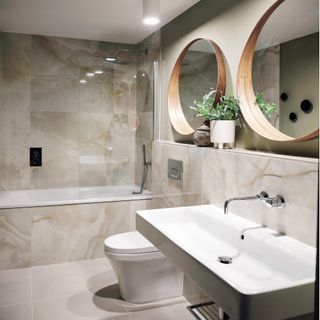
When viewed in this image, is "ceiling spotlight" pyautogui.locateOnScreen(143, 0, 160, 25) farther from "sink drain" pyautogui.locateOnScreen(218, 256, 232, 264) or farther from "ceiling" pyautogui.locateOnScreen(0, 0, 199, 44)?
"sink drain" pyautogui.locateOnScreen(218, 256, 232, 264)

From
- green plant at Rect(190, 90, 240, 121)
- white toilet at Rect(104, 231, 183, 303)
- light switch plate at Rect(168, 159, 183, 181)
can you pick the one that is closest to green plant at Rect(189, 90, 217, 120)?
green plant at Rect(190, 90, 240, 121)

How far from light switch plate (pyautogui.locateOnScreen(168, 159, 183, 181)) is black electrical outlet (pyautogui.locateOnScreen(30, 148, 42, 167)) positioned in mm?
1730

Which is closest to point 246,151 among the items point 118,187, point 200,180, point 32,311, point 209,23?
point 200,180

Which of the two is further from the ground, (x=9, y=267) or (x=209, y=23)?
(x=209, y=23)

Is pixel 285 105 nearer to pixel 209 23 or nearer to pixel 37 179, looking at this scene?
pixel 209 23

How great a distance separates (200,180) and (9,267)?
1976 mm

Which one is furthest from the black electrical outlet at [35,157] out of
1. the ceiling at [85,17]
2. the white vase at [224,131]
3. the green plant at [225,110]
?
the white vase at [224,131]

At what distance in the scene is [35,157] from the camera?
161 inches

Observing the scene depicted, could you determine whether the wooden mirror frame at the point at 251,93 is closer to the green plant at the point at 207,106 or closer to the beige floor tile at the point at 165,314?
A: the green plant at the point at 207,106

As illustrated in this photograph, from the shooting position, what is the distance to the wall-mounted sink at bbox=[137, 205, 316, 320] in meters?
1.14

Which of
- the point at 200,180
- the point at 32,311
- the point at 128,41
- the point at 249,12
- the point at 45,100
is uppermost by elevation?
the point at 128,41

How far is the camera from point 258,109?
220 cm

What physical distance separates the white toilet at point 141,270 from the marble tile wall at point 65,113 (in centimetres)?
151

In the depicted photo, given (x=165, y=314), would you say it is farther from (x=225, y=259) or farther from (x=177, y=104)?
(x=177, y=104)
